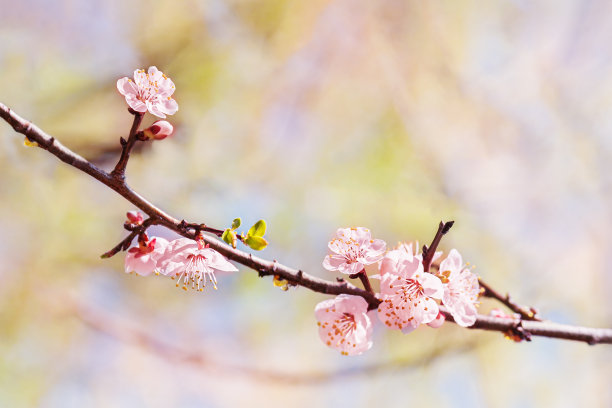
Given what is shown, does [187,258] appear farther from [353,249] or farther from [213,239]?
[353,249]

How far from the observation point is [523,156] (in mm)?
2037

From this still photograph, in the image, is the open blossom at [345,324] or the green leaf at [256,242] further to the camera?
the open blossom at [345,324]

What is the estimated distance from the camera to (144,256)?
964 millimetres

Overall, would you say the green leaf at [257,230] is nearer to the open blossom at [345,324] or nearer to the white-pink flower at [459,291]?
the open blossom at [345,324]

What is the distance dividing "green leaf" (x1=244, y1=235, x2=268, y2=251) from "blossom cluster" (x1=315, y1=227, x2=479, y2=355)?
161 millimetres

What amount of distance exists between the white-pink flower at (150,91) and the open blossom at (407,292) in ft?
1.77

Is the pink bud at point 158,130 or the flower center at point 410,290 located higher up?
the pink bud at point 158,130

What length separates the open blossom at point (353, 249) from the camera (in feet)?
3.29

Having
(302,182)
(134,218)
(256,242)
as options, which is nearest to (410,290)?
(256,242)

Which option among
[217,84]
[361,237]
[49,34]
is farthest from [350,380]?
[49,34]

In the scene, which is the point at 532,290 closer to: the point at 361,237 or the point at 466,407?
the point at 466,407

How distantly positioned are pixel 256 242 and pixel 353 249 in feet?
0.72

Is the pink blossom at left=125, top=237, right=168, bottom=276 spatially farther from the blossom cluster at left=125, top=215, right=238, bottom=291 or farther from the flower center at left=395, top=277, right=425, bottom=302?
the flower center at left=395, top=277, right=425, bottom=302

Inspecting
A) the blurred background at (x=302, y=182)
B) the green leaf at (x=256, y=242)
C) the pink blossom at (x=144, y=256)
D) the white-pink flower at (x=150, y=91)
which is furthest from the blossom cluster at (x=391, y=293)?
the blurred background at (x=302, y=182)
